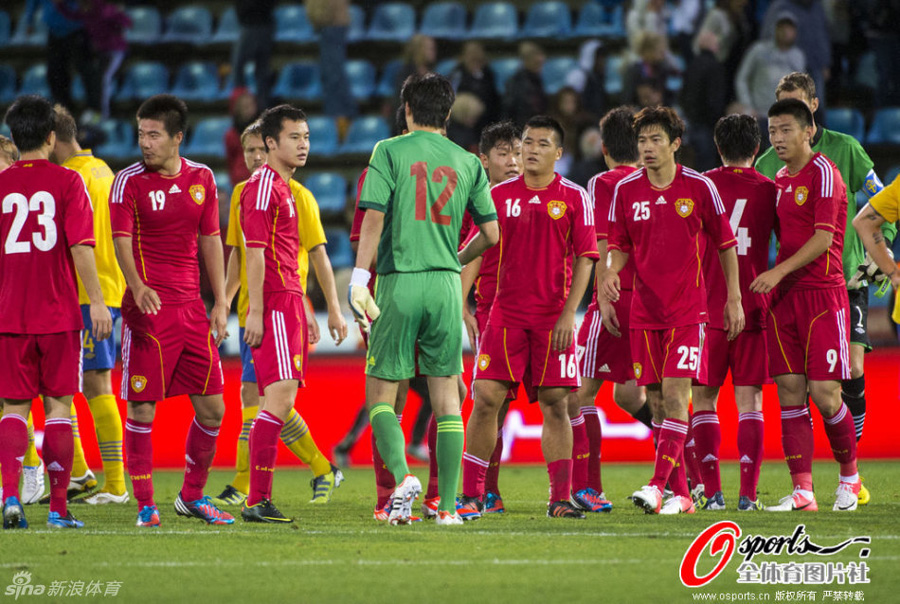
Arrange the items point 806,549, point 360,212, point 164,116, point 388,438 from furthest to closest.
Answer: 1. point 360,212
2. point 164,116
3. point 388,438
4. point 806,549

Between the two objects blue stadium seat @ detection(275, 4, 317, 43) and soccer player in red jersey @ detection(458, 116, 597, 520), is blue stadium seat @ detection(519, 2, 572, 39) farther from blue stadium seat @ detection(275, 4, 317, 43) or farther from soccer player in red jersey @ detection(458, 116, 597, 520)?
soccer player in red jersey @ detection(458, 116, 597, 520)

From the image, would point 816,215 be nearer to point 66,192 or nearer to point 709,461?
point 709,461

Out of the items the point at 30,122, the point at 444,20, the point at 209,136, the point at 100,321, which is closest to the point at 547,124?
the point at 100,321

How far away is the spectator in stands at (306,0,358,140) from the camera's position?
1619cm

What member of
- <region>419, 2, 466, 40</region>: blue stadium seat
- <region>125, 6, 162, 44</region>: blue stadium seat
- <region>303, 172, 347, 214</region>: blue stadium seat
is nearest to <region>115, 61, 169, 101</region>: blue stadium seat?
<region>125, 6, 162, 44</region>: blue stadium seat

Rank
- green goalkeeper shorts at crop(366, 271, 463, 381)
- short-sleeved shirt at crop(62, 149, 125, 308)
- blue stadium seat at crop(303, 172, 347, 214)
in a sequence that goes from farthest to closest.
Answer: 1. blue stadium seat at crop(303, 172, 347, 214)
2. short-sleeved shirt at crop(62, 149, 125, 308)
3. green goalkeeper shorts at crop(366, 271, 463, 381)

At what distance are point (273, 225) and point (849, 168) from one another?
384cm

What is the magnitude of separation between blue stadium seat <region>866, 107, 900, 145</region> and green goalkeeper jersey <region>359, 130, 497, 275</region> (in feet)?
33.7

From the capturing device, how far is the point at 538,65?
15320 mm

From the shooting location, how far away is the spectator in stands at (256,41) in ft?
52.9

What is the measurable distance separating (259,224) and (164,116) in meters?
0.78

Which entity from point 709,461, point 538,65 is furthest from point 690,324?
point 538,65

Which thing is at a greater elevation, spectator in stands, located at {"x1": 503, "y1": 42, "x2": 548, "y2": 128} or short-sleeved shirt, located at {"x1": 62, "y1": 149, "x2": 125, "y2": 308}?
spectator in stands, located at {"x1": 503, "y1": 42, "x2": 548, "y2": 128}

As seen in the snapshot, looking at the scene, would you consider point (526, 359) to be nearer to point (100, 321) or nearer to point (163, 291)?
point (163, 291)
